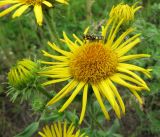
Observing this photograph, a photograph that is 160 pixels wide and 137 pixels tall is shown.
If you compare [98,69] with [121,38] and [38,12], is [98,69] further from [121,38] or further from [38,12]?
[38,12]

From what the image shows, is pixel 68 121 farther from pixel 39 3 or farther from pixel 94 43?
pixel 39 3

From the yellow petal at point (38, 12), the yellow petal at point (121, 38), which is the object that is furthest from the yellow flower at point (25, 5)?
the yellow petal at point (121, 38)

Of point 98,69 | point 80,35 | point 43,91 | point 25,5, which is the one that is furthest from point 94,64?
point 80,35

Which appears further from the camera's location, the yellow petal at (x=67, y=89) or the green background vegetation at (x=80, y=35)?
the green background vegetation at (x=80, y=35)

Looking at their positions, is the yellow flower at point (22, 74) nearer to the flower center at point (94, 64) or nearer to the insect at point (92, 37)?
the flower center at point (94, 64)

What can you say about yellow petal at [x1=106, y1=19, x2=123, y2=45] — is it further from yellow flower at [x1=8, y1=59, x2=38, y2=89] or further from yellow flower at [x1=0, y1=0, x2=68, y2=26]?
yellow flower at [x1=8, y1=59, x2=38, y2=89]
